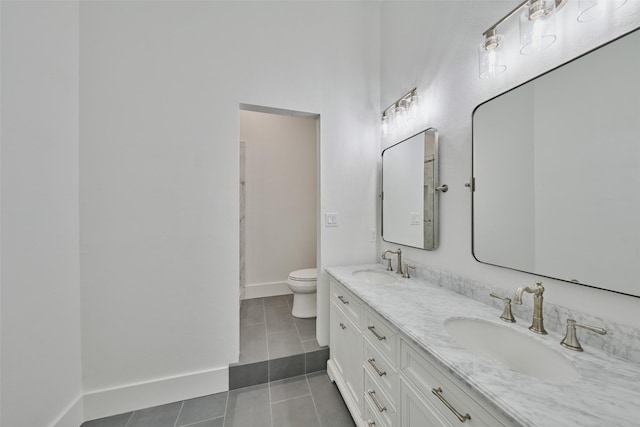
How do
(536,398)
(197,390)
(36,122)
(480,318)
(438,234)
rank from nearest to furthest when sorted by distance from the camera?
(536,398) → (480,318) → (36,122) → (438,234) → (197,390)

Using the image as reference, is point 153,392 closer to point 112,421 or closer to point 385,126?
point 112,421

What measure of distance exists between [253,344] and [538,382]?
180cm

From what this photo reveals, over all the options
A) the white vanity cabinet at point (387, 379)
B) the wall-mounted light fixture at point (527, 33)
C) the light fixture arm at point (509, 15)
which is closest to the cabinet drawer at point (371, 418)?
the white vanity cabinet at point (387, 379)

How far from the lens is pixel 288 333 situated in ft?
6.76

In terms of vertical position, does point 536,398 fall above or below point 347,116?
below

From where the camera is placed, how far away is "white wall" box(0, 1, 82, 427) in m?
1.01

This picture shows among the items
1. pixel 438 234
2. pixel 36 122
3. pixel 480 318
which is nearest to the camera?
pixel 480 318

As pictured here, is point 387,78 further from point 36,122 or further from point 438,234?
point 36,122

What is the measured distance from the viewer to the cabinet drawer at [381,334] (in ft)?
3.21

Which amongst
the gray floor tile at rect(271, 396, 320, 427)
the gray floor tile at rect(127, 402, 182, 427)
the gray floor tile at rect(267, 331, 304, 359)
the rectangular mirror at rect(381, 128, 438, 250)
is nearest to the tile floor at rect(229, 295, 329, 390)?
the gray floor tile at rect(267, 331, 304, 359)

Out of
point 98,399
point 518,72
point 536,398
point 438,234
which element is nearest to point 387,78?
point 518,72

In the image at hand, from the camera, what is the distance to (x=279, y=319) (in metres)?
2.35

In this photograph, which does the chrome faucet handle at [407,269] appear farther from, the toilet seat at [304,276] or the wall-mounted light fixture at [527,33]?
the wall-mounted light fixture at [527,33]

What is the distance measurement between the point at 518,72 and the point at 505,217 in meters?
0.62
